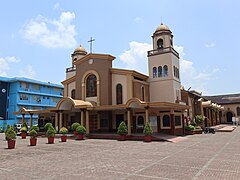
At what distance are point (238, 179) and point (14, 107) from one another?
153 ft

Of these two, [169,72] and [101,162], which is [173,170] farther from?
[169,72]

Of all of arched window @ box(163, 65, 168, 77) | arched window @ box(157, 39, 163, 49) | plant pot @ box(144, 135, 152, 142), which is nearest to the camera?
plant pot @ box(144, 135, 152, 142)

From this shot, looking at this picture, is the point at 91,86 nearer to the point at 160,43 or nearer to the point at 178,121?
the point at 160,43

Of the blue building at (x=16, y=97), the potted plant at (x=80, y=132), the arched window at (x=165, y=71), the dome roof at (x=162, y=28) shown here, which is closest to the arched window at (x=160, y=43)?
the dome roof at (x=162, y=28)

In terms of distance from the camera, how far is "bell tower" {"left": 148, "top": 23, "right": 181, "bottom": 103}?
27.2m

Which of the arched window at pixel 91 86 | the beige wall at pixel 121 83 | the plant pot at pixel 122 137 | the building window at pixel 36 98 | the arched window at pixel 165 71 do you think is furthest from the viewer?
the building window at pixel 36 98

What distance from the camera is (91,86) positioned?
2759cm

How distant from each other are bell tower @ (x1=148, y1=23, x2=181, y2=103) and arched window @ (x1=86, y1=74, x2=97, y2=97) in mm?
6763

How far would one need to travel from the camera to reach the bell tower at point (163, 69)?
2716 centimetres

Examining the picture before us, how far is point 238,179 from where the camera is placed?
24.6ft

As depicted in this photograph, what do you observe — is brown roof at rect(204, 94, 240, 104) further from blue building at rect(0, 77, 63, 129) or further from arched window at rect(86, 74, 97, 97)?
blue building at rect(0, 77, 63, 129)

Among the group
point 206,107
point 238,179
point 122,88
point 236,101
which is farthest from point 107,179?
point 236,101

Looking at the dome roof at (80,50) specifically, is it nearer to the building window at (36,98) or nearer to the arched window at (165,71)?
the arched window at (165,71)

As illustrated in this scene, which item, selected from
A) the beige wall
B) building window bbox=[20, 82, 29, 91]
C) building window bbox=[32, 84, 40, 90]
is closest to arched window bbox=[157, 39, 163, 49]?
the beige wall
